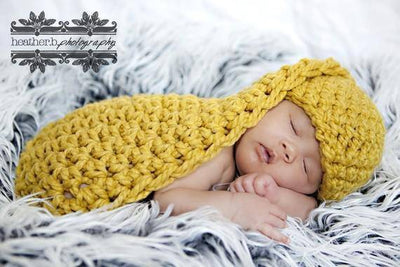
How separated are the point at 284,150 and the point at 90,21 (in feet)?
2.26

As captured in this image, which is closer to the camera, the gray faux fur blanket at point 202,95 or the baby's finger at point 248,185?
the gray faux fur blanket at point 202,95

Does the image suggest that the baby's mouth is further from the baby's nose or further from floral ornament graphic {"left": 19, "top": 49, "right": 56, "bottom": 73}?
floral ornament graphic {"left": 19, "top": 49, "right": 56, "bottom": 73}

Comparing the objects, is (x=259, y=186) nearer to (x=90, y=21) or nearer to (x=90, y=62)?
(x=90, y=62)

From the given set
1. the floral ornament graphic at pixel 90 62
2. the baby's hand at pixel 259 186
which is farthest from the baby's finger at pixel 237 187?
the floral ornament graphic at pixel 90 62

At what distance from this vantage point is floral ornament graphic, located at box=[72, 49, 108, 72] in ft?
4.45

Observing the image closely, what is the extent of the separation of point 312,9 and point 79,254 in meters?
1.23

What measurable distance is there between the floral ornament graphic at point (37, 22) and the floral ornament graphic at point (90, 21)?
7cm

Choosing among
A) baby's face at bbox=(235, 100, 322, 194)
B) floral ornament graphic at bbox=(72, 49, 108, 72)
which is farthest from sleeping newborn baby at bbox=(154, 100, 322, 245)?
floral ornament graphic at bbox=(72, 49, 108, 72)

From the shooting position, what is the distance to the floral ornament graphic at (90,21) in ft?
4.55

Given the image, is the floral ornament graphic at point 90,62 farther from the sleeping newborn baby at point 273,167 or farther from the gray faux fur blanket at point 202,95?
the sleeping newborn baby at point 273,167

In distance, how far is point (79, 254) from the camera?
2.41 feet

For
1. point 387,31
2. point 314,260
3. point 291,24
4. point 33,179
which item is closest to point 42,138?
point 33,179

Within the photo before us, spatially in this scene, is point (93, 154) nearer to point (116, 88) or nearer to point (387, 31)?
point (116, 88)

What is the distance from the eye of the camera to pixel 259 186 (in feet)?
3.32
